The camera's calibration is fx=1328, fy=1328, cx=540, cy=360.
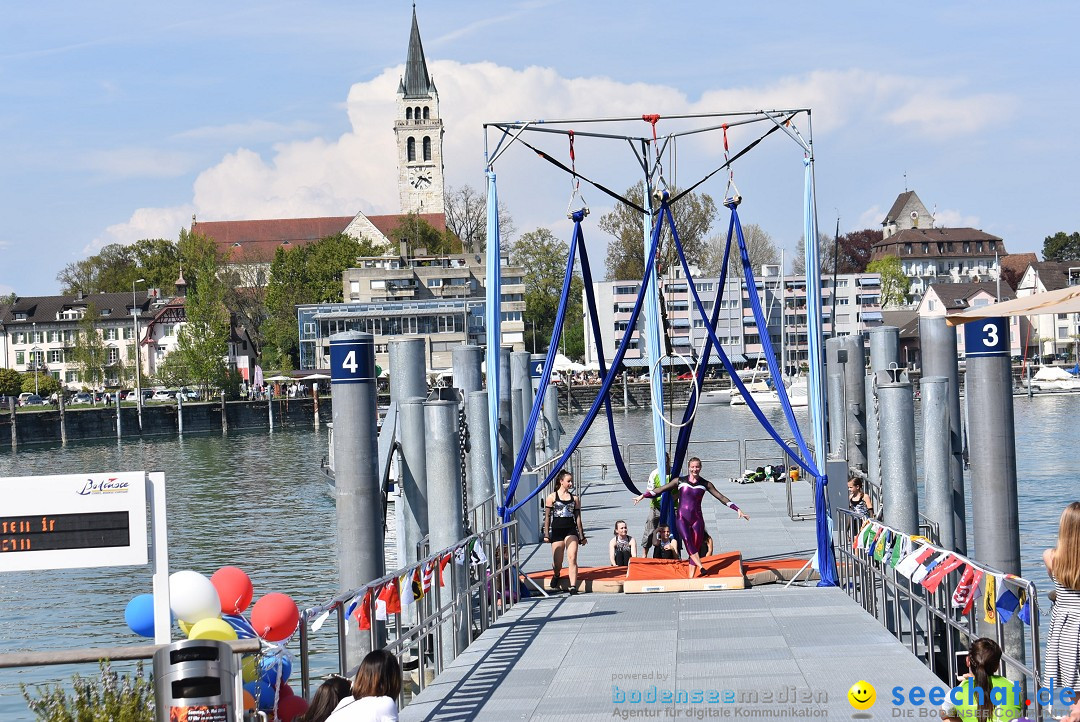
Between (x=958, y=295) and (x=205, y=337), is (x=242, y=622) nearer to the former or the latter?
(x=205, y=337)

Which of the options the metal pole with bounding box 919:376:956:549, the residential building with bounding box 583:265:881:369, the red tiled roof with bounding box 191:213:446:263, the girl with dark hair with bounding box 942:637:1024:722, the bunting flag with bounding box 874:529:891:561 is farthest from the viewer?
the red tiled roof with bounding box 191:213:446:263

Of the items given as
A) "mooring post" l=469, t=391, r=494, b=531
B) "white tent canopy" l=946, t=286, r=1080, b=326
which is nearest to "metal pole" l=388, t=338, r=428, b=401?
"mooring post" l=469, t=391, r=494, b=531

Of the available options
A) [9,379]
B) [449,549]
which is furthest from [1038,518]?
[9,379]

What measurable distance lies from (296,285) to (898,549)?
12649cm

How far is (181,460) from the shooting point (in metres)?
70.2

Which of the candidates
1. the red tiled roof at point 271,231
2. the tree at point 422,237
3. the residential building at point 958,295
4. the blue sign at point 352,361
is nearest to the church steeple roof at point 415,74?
the red tiled roof at point 271,231

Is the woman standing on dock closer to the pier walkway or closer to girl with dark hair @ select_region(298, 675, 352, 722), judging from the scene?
the pier walkway

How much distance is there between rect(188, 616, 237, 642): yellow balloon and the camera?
8.71 meters

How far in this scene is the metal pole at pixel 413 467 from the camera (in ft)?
53.3

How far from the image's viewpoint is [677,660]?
1148cm

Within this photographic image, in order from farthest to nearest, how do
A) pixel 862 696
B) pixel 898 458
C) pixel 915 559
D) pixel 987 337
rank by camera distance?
pixel 898 458, pixel 987 337, pixel 915 559, pixel 862 696

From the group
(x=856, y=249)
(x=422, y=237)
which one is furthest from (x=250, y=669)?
(x=856, y=249)

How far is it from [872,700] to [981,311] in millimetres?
3024

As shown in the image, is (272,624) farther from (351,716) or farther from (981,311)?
→ (981,311)
